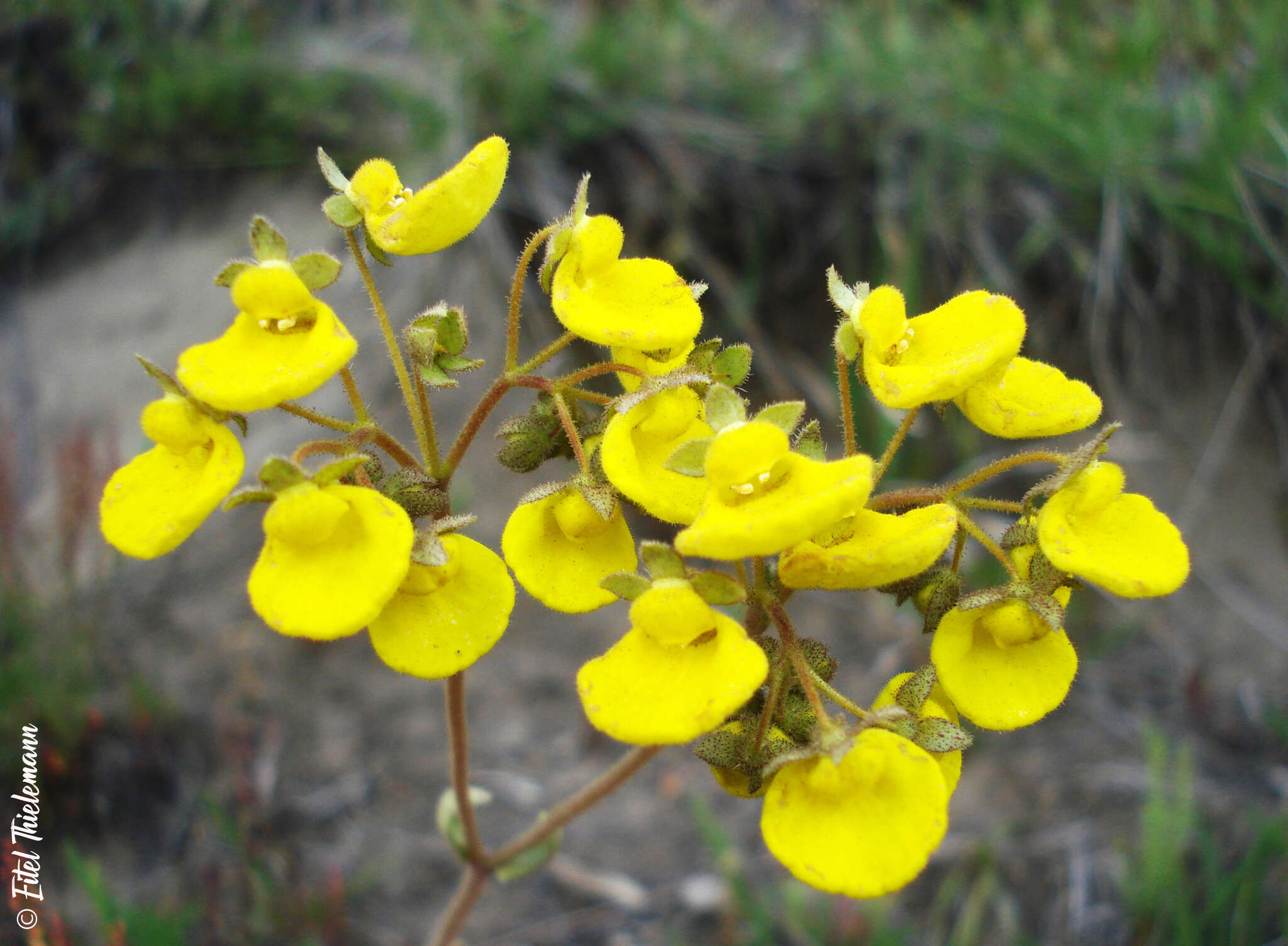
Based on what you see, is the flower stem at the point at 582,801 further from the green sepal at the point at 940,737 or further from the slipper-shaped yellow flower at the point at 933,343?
the slipper-shaped yellow flower at the point at 933,343

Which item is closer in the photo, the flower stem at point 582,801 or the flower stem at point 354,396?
the flower stem at point 354,396

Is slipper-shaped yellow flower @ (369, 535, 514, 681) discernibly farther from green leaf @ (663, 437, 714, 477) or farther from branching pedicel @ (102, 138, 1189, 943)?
green leaf @ (663, 437, 714, 477)

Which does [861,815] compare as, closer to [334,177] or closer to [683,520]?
[683,520]

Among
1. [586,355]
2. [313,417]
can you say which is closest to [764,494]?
[313,417]

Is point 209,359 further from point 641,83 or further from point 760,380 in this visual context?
point 641,83

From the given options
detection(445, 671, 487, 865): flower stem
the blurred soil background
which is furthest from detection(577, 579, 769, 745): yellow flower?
the blurred soil background

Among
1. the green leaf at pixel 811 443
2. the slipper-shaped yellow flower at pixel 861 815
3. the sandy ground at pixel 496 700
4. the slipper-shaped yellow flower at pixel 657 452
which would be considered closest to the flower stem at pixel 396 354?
the slipper-shaped yellow flower at pixel 657 452

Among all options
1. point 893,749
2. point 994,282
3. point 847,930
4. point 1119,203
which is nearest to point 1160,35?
point 1119,203
